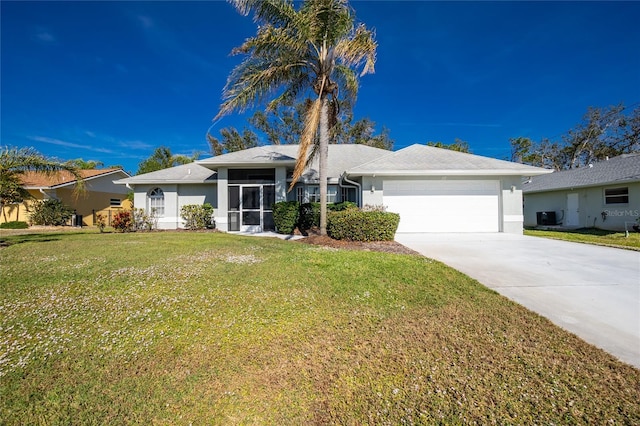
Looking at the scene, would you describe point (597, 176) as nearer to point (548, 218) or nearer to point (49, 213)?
point (548, 218)

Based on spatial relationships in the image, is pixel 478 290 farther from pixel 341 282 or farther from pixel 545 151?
pixel 545 151

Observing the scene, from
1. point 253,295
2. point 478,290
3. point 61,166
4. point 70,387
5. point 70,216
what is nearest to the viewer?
point 70,387

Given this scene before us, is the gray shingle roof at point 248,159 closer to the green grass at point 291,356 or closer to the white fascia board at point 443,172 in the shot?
the white fascia board at point 443,172

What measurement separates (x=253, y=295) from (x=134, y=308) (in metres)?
1.66

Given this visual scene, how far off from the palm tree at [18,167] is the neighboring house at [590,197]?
22.5m

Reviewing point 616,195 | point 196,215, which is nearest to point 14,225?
point 196,215

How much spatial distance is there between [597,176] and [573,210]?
229cm

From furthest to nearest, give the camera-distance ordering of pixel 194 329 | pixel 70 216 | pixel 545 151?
pixel 545 151 < pixel 70 216 < pixel 194 329

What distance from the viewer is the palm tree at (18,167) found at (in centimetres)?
938

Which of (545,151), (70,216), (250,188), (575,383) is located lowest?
(575,383)

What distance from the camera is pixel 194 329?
345 centimetres

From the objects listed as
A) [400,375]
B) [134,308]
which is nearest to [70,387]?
[134,308]

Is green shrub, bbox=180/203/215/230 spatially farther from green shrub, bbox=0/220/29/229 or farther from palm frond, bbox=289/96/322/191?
green shrub, bbox=0/220/29/229

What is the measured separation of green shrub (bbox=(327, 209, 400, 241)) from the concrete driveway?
3.28 feet
